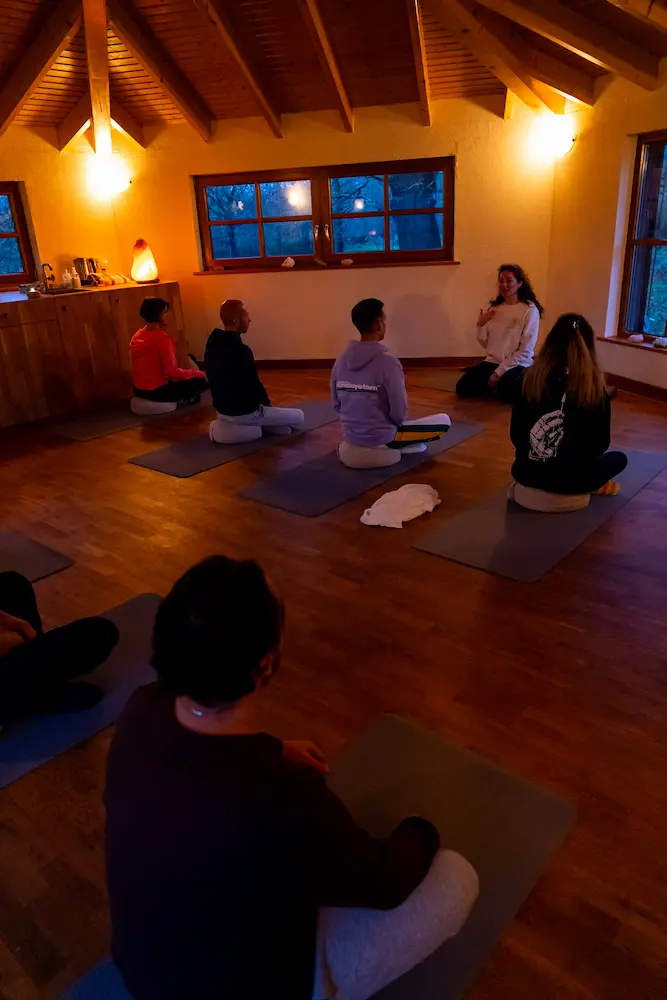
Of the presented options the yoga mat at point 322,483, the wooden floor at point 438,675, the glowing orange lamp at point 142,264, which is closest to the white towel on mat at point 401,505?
the wooden floor at point 438,675

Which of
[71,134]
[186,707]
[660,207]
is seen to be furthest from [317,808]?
[71,134]

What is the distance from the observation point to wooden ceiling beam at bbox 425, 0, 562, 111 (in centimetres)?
448

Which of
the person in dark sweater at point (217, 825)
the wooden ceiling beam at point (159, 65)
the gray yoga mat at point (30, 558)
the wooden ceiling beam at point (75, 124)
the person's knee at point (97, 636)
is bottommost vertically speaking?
the gray yoga mat at point (30, 558)

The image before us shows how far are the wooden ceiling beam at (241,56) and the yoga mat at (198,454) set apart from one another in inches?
105

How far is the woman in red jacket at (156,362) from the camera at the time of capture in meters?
5.12

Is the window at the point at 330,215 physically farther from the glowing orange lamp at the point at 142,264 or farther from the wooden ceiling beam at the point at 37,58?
the wooden ceiling beam at the point at 37,58

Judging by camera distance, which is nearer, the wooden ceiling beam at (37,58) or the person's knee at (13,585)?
the person's knee at (13,585)

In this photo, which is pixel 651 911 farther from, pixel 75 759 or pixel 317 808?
pixel 75 759

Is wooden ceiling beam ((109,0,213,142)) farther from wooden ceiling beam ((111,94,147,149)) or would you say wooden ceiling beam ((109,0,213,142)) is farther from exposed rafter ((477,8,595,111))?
exposed rafter ((477,8,595,111))

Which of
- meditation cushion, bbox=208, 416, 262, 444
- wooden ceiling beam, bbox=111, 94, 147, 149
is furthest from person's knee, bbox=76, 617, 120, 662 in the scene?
wooden ceiling beam, bbox=111, 94, 147, 149

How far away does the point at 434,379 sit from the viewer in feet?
19.1

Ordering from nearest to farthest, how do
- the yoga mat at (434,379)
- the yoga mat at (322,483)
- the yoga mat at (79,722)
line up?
1. the yoga mat at (79,722)
2. the yoga mat at (322,483)
3. the yoga mat at (434,379)

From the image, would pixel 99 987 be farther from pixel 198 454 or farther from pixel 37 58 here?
pixel 37 58

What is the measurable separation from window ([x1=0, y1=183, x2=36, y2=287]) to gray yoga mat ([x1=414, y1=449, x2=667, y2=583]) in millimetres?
4667
